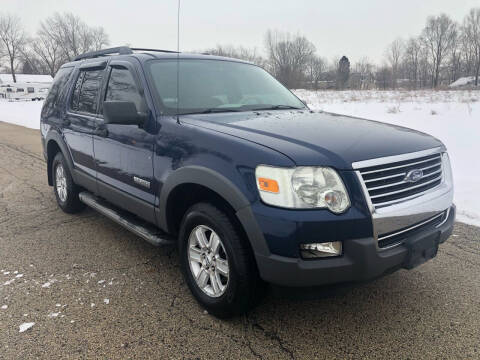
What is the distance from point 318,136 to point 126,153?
173 cm

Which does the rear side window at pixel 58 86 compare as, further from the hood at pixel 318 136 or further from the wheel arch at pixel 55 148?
the hood at pixel 318 136

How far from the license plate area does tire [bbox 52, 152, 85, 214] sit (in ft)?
12.6

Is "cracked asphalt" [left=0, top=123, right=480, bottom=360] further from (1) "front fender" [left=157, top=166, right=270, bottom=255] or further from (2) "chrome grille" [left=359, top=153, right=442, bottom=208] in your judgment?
(2) "chrome grille" [left=359, top=153, right=442, bottom=208]

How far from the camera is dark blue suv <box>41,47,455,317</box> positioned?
2.29 metres

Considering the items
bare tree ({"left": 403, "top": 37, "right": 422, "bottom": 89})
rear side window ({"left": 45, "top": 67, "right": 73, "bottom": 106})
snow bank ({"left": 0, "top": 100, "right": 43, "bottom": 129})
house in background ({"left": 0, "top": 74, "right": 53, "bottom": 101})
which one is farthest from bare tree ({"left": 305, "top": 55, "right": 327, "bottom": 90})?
rear side window ({"left": 45, "top": 67, "right": 73, "bottom": 106})

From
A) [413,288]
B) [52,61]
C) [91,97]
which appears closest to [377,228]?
[413,288]

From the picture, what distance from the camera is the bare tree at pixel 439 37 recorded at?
68.5m

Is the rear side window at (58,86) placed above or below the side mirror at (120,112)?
above

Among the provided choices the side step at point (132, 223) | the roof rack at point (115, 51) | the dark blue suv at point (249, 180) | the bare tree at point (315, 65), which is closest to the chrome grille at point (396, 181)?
the dark blue suv at point (249, 180)

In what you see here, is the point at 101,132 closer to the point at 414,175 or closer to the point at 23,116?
the point at 414,175

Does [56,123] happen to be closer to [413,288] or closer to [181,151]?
[181,151]

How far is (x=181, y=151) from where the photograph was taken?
9.49 ft

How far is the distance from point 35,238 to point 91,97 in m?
1.62

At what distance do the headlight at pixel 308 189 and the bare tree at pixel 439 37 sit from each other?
74487 mm
